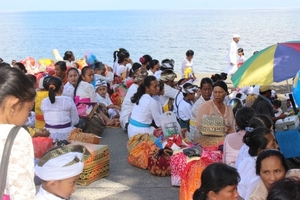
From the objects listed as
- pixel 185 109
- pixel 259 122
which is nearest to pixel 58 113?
pixel 185 109

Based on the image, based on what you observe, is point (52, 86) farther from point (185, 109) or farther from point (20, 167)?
point (20, 167)

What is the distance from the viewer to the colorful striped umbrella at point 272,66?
6195mm

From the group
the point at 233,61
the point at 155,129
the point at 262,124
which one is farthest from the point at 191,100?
the point at 233,61

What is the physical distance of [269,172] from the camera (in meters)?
3.89

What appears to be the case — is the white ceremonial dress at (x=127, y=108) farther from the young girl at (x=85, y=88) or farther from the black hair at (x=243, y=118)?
the black hair at (x=243, y=118)

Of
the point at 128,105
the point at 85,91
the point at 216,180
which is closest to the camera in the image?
the point at 216,180

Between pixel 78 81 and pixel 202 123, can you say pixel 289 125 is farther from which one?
pixel 78 81

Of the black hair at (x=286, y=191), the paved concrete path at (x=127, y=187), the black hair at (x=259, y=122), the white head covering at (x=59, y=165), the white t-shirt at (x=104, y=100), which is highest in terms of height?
the black hair at (x=286, y=191)

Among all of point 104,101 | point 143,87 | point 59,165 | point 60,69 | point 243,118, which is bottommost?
point 104,101

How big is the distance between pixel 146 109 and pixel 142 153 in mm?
841

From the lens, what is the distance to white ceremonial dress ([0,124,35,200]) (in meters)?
2.43

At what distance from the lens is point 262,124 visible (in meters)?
5.18

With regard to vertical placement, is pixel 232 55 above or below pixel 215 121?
below

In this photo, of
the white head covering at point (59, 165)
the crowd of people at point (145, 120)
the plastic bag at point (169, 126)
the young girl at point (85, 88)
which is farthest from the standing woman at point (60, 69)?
the white head covering at point (59, 165)
